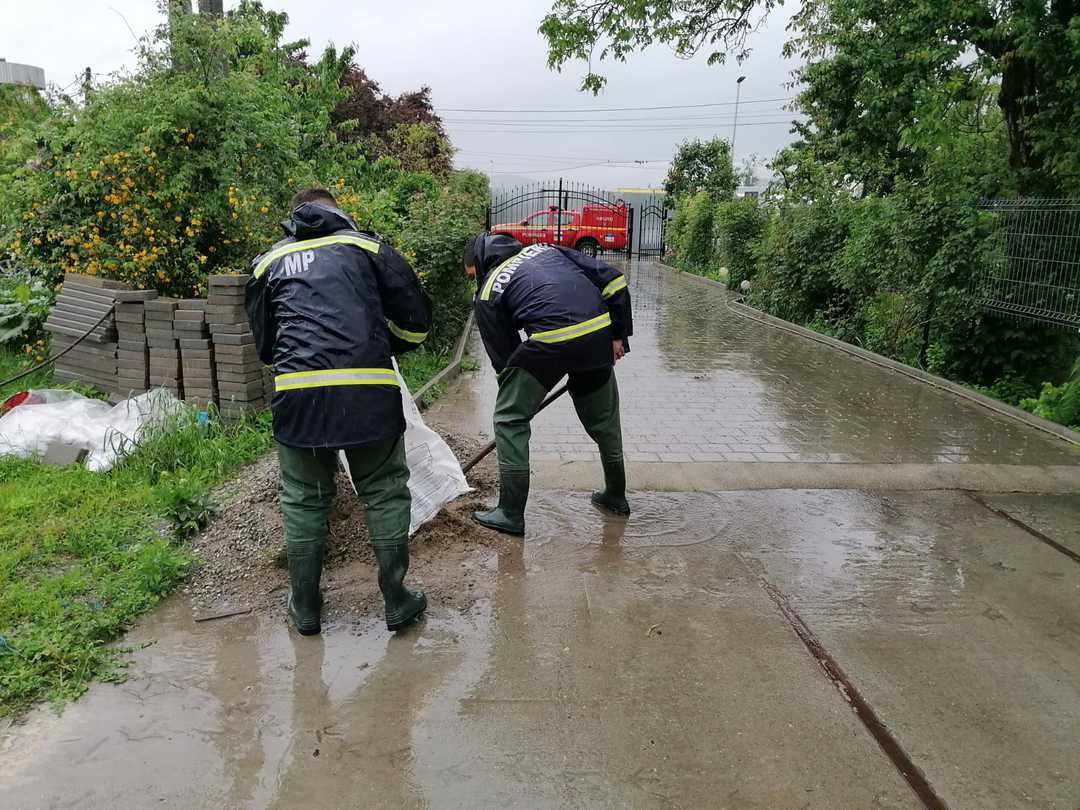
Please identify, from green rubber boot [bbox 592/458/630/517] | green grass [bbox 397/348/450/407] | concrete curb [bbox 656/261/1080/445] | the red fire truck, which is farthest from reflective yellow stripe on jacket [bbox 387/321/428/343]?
the red fire truck

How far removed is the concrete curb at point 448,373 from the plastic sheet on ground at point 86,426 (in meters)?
1.94

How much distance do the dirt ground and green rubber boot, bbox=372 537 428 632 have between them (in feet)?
0.65

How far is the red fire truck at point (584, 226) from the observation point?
2458 cm

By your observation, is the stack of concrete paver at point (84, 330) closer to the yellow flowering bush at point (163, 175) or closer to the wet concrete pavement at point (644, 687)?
the yellow flowering bush at point (163, 175)

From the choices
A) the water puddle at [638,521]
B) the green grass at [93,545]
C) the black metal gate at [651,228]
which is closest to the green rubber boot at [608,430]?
the water puddle at [638,521]

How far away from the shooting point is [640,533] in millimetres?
4344

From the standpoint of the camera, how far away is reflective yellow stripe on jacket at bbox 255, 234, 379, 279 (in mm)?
3189

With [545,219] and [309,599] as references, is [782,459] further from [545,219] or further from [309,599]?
[545,219]

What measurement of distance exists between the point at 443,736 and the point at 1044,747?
1.92m

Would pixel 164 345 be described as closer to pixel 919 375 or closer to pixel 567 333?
pixel 567 333

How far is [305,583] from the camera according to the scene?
3.22 meters

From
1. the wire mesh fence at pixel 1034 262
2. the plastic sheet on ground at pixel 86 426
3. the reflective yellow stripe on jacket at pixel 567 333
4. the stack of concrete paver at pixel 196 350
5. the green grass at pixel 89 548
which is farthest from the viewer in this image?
the wire mesh fence at pixel 1034 262

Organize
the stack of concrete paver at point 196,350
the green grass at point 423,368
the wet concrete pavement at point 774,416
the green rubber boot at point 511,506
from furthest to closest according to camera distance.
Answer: the green grass at point 423,368
the wet concrete pavement at point 774,416
the stack of concrete paver at point 196,350
the green rubber boot at point 511,506

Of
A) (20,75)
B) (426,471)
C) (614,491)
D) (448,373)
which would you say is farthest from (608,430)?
(20,75)
